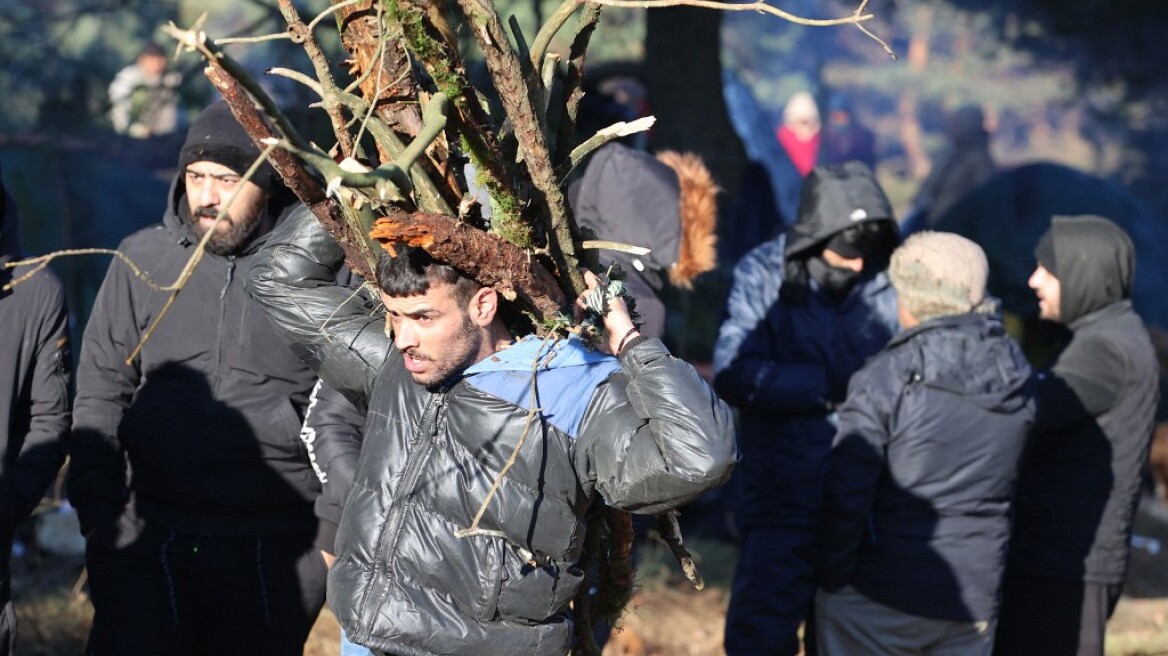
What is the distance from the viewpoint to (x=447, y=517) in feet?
9.69

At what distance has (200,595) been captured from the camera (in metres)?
4.00

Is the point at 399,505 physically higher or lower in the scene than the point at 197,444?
higher

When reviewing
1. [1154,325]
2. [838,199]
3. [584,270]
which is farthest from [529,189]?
[1154,325]

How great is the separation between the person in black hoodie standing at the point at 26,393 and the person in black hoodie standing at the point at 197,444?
6.2 inches

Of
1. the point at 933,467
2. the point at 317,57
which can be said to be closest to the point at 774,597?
the point at 933,467

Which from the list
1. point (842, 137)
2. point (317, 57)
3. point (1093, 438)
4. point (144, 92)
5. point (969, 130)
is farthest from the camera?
point (842, 137)

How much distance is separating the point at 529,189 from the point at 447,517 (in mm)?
746

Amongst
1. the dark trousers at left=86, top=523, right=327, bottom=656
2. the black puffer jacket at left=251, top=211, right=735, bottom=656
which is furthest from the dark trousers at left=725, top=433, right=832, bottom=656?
the black puffer jacket at left=251, top=211, right=735, bottom=656

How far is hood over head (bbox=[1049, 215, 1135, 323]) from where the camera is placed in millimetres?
4684

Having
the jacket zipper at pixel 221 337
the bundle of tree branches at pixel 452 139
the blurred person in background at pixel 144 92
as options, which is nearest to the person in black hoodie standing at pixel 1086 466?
the bundle of tree branches at pixel 452 139

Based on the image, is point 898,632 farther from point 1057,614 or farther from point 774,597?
point 1057,614

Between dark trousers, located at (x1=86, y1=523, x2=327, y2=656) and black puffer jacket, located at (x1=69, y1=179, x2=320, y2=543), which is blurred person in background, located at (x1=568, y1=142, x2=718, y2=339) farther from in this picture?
dark trousers, located at (x1=86, y1=523, x2=327, y2=656)

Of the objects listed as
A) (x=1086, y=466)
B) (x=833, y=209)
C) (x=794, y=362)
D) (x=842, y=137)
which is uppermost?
(x=833, y=209)

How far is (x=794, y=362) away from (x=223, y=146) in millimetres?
2153
